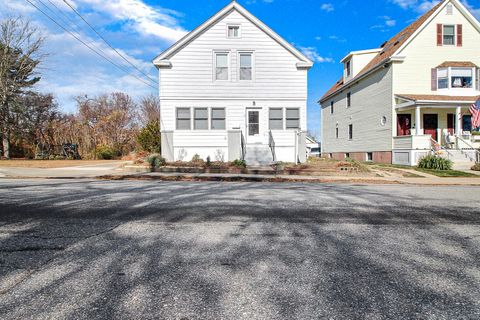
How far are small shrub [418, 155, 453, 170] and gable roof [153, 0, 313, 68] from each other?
8.53 metres

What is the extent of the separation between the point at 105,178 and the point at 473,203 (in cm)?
1158

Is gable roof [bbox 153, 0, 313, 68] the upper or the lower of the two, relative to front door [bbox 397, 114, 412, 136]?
upper

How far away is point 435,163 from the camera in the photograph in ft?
Result: 53.9

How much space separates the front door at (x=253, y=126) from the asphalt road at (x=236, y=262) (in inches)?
479

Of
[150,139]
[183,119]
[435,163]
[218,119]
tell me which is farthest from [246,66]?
[435,163]

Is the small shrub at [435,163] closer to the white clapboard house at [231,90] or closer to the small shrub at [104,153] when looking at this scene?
the white clapboard house at [231,90]

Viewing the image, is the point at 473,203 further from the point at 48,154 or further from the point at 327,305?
the point at 48,154

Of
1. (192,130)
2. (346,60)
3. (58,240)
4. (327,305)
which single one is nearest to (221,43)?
(192,130)

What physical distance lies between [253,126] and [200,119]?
3.20 meters

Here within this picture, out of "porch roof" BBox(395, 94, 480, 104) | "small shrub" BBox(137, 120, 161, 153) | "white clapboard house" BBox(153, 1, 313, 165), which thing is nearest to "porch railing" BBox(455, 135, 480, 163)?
"porch roof" BBox(395, 94, 480, 104)

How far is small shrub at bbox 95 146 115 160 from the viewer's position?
23.9 metres

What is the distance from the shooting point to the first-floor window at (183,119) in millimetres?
17781

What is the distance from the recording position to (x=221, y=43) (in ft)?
58.7

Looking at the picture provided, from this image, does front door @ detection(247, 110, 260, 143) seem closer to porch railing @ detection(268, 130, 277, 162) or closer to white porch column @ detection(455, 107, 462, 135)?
porch railing @ detection(268, 130, 277, 162)
